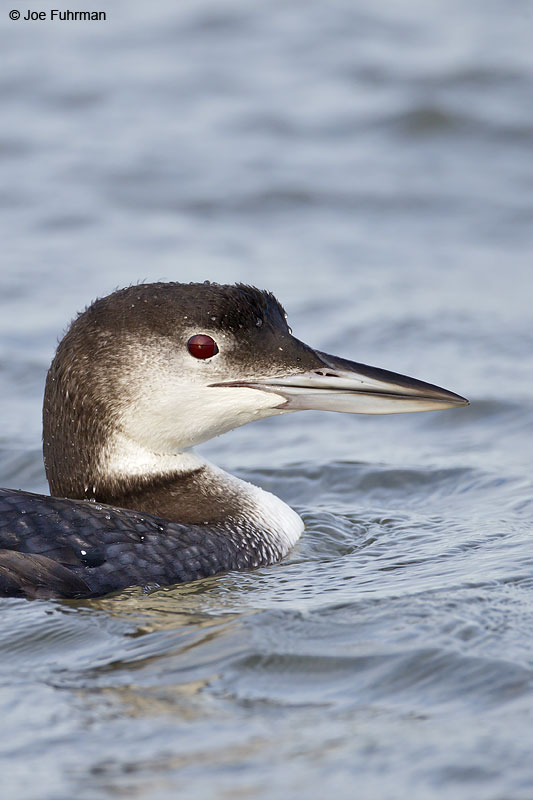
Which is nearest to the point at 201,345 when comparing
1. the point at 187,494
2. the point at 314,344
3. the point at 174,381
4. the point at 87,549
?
the point at 174,381

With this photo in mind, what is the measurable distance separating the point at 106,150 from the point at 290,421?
4.48 meters

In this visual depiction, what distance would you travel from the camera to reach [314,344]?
748cm

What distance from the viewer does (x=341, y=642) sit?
3.89m

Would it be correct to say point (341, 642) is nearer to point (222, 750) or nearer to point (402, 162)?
point (222, 750)

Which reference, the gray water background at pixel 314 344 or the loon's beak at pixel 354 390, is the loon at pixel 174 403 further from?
the gray water background at pixel 314 344

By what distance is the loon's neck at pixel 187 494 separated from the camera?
15.4ft

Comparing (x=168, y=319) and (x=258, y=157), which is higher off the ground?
(x=258, y=157)

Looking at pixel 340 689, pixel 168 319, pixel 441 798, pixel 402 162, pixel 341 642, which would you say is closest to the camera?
pixel 441 798

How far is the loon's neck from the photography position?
4.69m

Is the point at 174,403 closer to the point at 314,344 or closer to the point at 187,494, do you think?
the point at 187,494

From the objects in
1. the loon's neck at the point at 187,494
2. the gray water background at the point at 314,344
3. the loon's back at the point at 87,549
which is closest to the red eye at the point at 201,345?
the loon's neck at the point at 187,494

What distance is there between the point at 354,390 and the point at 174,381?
25.2 inches

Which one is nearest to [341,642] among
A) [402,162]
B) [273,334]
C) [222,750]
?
[222,750]

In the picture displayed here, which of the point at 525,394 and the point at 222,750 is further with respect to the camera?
the point at 525,394
